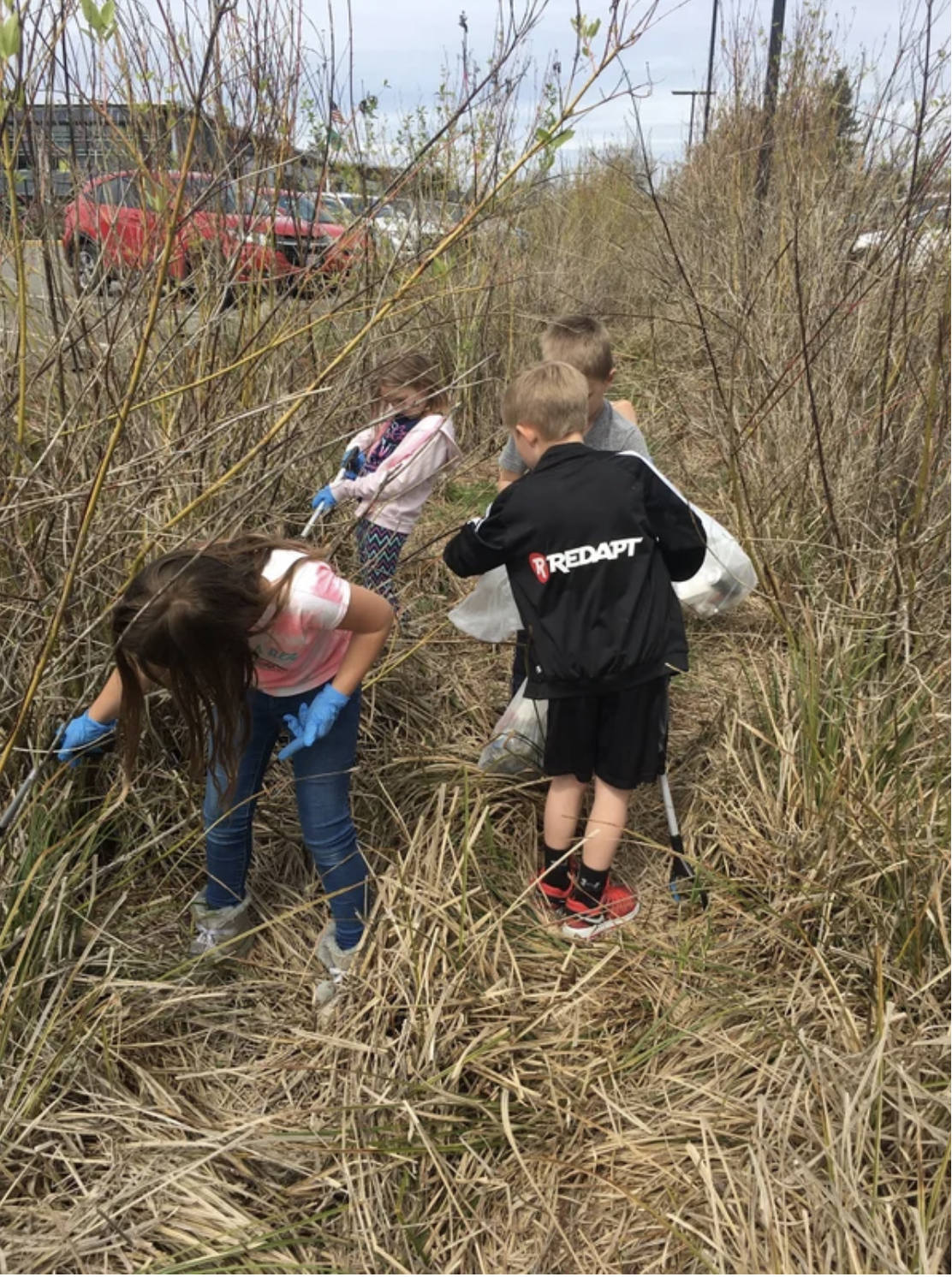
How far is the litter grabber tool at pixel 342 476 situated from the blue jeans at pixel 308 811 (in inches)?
21.4

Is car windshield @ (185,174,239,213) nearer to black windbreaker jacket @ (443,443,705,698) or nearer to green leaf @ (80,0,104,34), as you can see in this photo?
green leaf @ (80,0,104,34)

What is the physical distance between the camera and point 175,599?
1.54m

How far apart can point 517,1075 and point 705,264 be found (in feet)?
18.0

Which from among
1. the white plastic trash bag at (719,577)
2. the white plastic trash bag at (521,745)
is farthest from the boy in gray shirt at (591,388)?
the white plastic trash bag at (719,577)

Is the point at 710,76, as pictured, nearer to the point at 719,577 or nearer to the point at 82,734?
the point at 719,577

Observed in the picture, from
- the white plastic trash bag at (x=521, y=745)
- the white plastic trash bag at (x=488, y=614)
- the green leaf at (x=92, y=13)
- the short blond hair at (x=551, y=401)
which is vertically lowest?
the white plastic trash bag at (x=521, y=745)

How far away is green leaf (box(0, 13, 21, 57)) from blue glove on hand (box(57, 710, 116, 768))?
1.17 meters

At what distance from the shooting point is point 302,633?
5.67ft

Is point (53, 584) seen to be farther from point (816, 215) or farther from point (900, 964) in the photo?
point (816, 215)

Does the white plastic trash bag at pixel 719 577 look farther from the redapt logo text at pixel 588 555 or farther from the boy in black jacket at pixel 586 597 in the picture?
the redapt logo text at pixel 588 555

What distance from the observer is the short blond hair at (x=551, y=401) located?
1.95 metres

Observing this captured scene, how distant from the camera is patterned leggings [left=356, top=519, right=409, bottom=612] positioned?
9.37ft

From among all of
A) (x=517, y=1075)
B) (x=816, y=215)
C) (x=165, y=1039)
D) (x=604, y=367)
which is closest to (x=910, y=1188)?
(x=517, y=1075)

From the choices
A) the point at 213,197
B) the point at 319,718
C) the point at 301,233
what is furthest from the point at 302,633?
the point at 301,233
